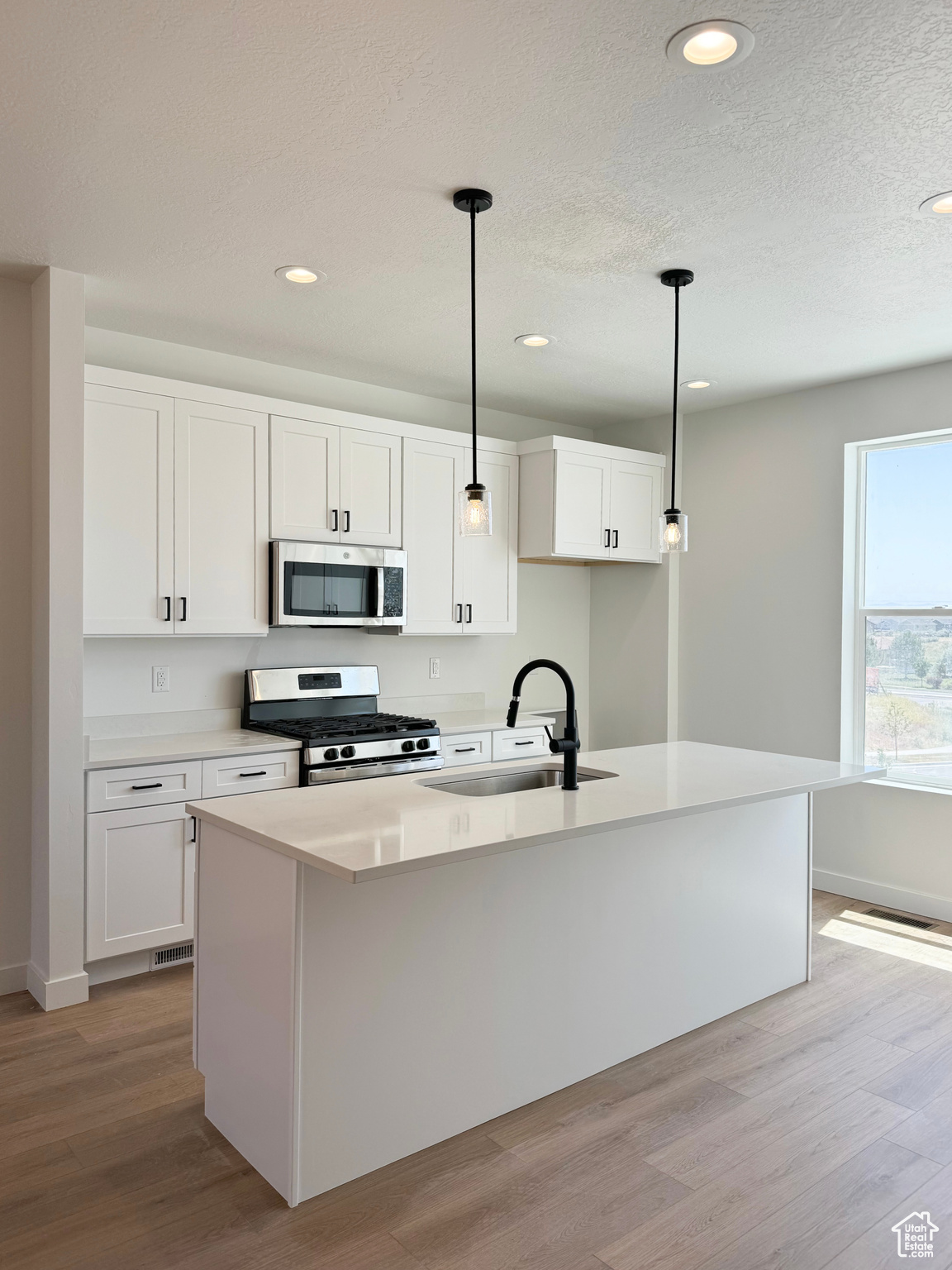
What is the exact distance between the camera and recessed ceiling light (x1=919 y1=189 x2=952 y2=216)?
102 inches

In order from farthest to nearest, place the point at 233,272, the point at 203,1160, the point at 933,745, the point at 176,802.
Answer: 1. the point at 933,745
2. the point at 176,802
3. the point at 233,272
4. the point at 203,1160

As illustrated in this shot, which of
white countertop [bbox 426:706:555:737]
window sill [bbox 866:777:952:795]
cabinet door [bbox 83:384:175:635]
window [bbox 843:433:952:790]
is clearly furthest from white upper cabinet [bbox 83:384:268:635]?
window sill [bbox 866:777:952:795]

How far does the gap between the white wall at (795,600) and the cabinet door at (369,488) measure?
77.5 inches

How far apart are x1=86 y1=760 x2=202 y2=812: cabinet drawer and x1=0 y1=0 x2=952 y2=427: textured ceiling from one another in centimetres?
185

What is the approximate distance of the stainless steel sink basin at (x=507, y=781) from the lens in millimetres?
2875

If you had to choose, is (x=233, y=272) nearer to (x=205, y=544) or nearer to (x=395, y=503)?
(x=205, y=544)

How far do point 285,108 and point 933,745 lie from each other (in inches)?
156

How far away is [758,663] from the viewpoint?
5.04m

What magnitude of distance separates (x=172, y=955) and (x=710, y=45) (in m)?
3.56

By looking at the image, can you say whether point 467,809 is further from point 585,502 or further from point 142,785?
point 585,502

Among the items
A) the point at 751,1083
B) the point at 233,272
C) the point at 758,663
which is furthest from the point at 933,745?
the point at 233,272

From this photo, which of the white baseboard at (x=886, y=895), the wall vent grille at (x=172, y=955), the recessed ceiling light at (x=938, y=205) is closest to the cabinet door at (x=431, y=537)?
the wall vent grille at (x=172, y=955)

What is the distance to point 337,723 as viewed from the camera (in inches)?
166

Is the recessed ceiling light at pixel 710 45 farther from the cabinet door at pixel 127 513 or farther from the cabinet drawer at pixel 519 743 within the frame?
the cabinet drawer at pixel 519 743
